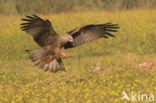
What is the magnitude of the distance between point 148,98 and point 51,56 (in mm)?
2519

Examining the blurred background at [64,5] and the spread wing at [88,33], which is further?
the blurred background at [64,5]

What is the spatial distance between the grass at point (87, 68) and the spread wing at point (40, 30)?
41.4 inches

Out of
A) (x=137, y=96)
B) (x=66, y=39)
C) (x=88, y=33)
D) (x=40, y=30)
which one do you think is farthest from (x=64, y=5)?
(x=137, y=96)

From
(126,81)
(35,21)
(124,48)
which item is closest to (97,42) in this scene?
(124,48)

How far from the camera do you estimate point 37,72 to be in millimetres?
10438

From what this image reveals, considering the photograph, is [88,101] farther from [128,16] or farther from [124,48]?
A: [128,16]

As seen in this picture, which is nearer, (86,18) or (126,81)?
(126,81)

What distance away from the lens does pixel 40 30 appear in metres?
7.66

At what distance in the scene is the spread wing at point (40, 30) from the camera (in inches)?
292

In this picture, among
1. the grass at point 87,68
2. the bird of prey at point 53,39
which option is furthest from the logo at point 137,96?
the bird of prey at point 53,39

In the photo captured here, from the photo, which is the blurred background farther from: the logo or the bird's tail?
the logo

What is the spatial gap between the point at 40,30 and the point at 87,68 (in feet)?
10.8

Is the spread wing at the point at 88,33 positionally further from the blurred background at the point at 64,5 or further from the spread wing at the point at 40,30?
the blurred background at the point at 64,5

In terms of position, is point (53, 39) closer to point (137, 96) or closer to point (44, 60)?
point (44, 60)
